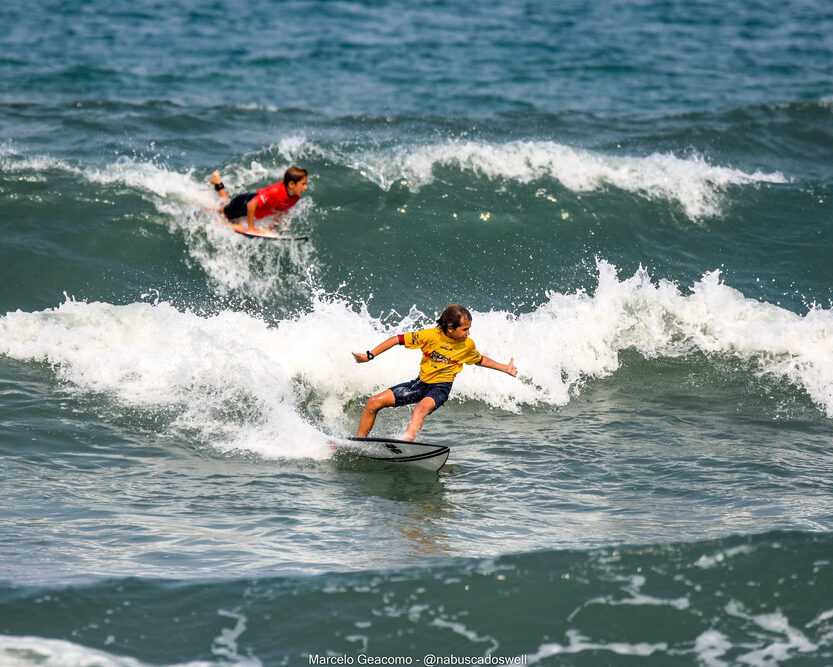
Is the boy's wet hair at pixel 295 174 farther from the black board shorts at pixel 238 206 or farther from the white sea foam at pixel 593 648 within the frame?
the white sea foam at pixel 593 648

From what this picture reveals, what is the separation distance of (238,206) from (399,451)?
19.1ft

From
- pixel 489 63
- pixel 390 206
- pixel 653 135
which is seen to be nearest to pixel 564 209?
pixel 390 206

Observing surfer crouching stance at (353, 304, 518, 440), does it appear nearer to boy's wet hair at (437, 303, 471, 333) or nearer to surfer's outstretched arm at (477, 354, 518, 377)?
surfer's outstretched arm at (477, 354, 518, 377)

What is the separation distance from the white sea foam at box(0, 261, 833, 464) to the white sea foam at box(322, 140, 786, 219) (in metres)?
3.86

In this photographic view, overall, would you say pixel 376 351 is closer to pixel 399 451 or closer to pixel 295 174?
pixel 399 451

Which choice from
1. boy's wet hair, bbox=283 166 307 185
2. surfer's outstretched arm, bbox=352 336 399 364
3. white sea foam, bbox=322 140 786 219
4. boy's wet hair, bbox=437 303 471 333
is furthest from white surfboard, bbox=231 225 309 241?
boy's wet hair, bbox=437 303 471 333

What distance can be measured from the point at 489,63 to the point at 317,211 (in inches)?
495

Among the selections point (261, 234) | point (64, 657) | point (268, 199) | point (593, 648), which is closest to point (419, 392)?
point (593, 648)

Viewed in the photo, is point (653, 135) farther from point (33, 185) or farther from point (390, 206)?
point (33, 185)

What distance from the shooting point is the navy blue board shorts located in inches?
331

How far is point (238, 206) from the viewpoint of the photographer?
1255cm

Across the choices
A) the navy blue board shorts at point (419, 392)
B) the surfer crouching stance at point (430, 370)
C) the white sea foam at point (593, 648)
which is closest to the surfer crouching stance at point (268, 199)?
the surfer crouching stance at point (430, 370)

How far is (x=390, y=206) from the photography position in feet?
48.3

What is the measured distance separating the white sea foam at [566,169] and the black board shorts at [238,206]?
3.20m
